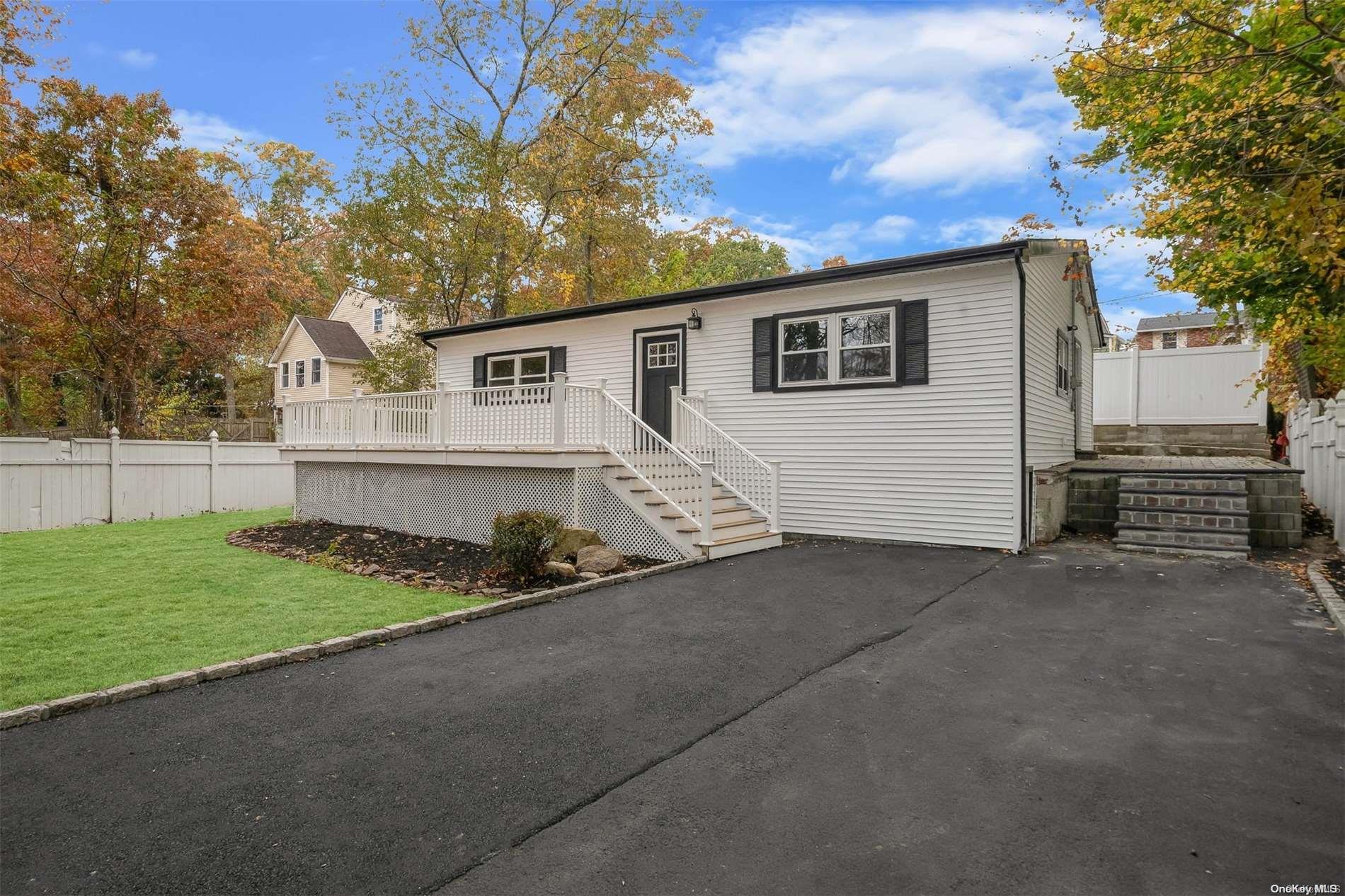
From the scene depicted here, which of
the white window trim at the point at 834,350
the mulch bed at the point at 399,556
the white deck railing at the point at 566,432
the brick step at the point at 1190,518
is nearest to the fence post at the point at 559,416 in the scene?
the white deck railing at the point at 566,432

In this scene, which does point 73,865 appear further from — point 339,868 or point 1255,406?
point 1255,406

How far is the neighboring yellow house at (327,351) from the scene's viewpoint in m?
28.1

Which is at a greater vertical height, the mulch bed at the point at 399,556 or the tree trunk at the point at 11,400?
the tree trunk at the point at 11,400

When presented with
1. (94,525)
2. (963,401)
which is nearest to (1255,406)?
(963,401)

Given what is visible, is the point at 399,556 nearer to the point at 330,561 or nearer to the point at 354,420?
the point at 330,561

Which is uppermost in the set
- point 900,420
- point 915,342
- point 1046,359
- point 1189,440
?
point 915,342

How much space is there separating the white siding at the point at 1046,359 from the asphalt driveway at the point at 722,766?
14.7 feet

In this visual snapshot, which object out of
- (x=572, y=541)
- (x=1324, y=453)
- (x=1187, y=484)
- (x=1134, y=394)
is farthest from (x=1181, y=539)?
(x=1134, y=394)

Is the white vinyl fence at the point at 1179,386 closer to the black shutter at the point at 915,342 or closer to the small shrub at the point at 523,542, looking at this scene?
the black shutter at the point at 915,342

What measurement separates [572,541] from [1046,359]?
24.9ft

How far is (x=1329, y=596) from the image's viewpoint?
18.9 ft

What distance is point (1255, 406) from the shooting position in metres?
15.5

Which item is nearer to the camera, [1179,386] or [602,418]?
[602,418]

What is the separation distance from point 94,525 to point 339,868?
13661 mm
